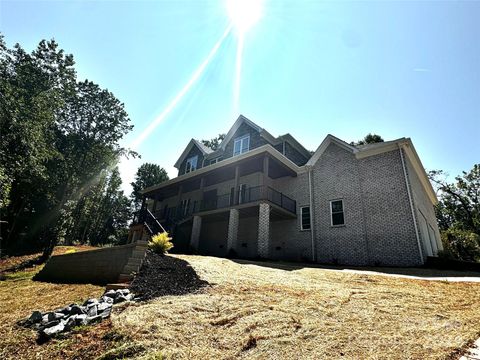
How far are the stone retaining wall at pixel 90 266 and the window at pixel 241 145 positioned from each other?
47.9ft

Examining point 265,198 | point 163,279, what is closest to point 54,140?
point 265,198

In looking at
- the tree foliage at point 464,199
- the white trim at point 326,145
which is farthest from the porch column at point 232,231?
the tree foliage at point 464,199

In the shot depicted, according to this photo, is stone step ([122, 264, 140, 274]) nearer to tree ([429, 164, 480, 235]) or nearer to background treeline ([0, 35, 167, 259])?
background treeline ([0, 35, 167, 259])

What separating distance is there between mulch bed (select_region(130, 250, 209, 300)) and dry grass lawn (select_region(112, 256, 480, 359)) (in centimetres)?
43

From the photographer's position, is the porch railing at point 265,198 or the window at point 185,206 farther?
the window at point 185,206

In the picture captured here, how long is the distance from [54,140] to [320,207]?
22587 mm

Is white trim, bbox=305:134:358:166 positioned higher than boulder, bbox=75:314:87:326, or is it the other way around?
white trim, bbox=305:134:358:166

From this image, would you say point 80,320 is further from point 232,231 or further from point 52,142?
point 52,142

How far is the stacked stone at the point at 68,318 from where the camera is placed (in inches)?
152

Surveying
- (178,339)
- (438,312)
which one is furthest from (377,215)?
(178,339)

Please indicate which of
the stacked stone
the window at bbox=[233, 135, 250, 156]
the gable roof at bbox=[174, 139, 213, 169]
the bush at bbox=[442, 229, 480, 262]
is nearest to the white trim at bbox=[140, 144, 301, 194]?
the window at bbox=[233, 135, 250, 156]

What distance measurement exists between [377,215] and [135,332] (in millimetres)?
13637

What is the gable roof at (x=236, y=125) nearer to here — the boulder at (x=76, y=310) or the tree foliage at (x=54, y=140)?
the tree foliage at (x=54, y=140)

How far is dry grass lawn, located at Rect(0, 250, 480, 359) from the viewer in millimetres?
2953
